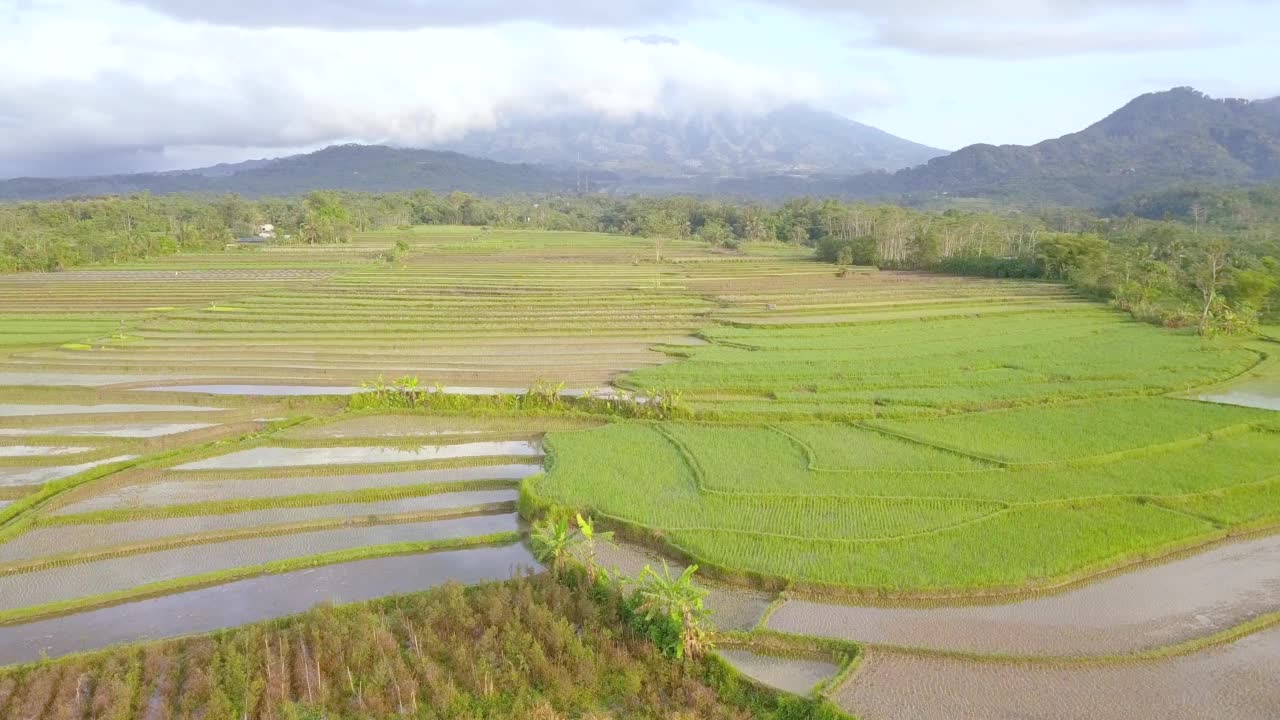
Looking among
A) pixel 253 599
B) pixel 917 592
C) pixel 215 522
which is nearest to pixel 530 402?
pixel 215 522

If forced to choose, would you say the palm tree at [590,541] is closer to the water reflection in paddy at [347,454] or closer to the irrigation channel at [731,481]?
the irrigation channel at [731,481]

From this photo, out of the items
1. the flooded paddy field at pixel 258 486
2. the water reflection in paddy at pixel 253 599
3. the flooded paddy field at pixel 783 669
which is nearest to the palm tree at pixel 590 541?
the water reflection in paddy at pixel 253 599

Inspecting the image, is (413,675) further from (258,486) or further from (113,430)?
(113,430)

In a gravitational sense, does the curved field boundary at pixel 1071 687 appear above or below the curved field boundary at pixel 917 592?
below

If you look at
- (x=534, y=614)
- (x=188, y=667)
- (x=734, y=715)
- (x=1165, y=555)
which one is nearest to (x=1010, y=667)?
(x=734, y=715)

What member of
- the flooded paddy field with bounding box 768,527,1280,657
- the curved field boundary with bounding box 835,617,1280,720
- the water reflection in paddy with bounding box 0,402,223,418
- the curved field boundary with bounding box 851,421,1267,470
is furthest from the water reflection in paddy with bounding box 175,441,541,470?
the curved field boundary with bounding box 835,617,1280,720

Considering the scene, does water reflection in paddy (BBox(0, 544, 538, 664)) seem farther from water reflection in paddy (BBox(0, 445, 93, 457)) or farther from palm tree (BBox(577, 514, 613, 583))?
water reflection in paddy (BBox(0, 445, 93, 457))
